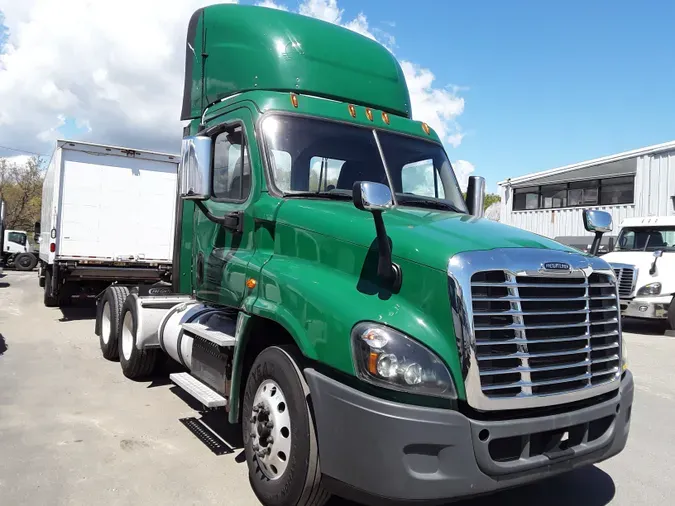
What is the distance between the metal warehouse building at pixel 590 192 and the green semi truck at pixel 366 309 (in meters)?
12.6

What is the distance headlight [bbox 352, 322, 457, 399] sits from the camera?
281 centimetres

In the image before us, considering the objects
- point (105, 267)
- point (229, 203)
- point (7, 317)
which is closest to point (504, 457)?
point (229, 203)

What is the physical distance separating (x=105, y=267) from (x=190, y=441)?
732 cm

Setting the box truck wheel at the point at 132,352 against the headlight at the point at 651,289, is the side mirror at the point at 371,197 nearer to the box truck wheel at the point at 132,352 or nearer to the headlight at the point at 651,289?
the box truck wheel at the point at 132,352

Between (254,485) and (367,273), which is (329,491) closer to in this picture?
(254,485)

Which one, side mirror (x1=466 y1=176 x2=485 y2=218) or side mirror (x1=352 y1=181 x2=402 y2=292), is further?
side mirror (x1=466 y1=176 x2=485 y2=218)

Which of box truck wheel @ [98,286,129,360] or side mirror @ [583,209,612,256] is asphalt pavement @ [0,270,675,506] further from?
side mirror @ [583,209,612,256]

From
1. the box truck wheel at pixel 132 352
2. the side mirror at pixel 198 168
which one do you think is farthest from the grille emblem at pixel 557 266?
the box truck wheel at pixel 132 352

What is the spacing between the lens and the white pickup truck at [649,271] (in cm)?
1187

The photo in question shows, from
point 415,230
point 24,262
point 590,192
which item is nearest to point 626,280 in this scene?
point 590,192

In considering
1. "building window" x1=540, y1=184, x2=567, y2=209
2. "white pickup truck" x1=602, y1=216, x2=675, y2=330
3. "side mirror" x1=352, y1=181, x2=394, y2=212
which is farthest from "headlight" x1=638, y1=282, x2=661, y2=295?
"side mirror" x1=352, y1=181, x2=394, y2=212

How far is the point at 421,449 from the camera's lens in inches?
108

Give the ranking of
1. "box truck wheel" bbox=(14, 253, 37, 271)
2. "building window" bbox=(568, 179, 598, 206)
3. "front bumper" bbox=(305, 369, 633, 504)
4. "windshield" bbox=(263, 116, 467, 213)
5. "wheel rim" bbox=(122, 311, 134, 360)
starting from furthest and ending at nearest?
1. "box truck wheel" bbox=(14, 253, 37, 271)
2. "building window" bbox=(568, 179, 598, 206)
3. "wheel rim" bbox=(122, 311, 134, 360)
4. "windshield" bbox=(263, 116, 467, 213)
5. "front bumper" bbox=(305, 369, 633, 504)

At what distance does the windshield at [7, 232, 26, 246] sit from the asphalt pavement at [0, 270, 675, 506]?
23.7 metres
